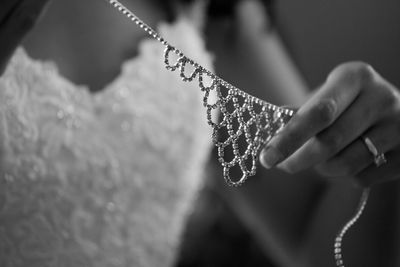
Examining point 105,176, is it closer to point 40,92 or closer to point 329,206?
point 40,92

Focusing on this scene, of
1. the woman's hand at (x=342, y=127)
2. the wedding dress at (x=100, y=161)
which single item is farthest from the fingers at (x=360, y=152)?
the wedding dress at (x=100, y=161)

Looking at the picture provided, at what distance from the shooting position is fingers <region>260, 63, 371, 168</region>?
14.1 inches

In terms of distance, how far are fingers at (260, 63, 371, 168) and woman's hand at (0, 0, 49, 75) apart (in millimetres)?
183

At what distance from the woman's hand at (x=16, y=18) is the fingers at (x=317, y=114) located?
7.2 inches

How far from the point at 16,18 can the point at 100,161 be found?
0.66ft

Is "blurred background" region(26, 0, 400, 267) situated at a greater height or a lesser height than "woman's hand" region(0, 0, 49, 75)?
lesser

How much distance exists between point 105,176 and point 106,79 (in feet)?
0.33

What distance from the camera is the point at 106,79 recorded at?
1.71 feet

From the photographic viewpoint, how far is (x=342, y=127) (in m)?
0.39

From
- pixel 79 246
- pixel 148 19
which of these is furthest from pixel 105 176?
pixel 148 19

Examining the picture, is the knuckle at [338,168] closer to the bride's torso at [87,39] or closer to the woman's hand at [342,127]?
the woman's hand at [342,127]

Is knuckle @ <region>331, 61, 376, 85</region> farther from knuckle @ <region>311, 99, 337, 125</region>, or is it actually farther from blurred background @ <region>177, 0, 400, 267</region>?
blurred background @ <region>177, 0, 400, 267</region>

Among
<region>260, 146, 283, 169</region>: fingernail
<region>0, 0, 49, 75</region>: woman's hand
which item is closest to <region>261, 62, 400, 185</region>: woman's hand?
<region>260, 146, 283, 169</region>: fingernail

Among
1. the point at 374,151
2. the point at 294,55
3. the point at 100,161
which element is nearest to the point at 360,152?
the point at 374,151
